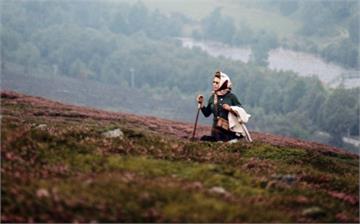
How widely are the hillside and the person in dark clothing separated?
12.2 ft

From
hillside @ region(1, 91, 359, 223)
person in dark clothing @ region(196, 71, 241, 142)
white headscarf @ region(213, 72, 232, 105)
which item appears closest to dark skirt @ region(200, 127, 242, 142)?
person in dark clothing @ region(196, 71, 241, 142)

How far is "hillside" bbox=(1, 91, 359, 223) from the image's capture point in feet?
38.6

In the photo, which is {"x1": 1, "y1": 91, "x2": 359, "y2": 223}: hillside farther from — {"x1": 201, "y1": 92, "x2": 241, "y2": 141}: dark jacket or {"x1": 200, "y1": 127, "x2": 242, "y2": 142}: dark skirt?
{"x1": 201, "y1": 92, "x2": 241, "y2": 141}: dark jacket

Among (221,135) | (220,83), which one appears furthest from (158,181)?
(220,83)

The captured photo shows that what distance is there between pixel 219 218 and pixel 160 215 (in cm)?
107

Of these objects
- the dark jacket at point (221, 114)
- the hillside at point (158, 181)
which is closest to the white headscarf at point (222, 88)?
the dark jacket at point (221, 114)

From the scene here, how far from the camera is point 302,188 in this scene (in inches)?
612

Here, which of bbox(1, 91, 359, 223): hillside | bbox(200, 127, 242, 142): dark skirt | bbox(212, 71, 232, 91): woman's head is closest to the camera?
bbox(1, 91, 359, 223): hillside

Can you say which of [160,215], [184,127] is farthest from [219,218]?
[184,127]

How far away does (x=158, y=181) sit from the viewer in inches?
539

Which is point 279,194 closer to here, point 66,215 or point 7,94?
point 66,215

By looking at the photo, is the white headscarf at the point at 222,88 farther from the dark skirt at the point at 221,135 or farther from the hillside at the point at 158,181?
the hillside at the point at 158,181

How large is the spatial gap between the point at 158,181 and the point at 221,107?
11.9m

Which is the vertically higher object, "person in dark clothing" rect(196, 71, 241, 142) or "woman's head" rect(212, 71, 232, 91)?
"woman's head" rect(212, 71, 232, 91)
